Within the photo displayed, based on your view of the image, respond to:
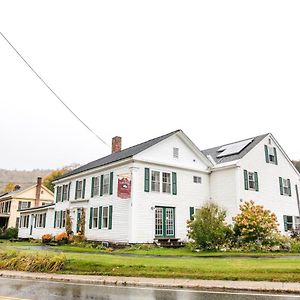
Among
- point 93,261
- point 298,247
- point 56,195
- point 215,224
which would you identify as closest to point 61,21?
point 93,261

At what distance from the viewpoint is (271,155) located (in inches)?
1086

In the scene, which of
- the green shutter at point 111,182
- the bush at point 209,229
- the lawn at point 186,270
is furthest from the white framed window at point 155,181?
the lawn at point 186,270

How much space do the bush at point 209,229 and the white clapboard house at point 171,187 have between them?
3805mm

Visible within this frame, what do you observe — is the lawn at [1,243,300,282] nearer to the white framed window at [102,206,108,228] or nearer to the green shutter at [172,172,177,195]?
the white framed window at [102,206,108,228]

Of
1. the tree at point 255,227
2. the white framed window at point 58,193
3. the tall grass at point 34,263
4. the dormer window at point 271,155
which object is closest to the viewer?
the tall grass at point 34,263

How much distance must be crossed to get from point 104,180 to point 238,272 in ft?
51.2

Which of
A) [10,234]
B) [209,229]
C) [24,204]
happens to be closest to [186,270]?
[209,229]

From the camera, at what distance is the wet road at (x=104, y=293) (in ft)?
25.5

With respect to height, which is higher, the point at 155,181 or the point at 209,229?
the point at 155,181

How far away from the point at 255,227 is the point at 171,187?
6.52 metres

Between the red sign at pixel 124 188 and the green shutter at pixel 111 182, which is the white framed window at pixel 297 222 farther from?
the green shutter at pixel 111 182

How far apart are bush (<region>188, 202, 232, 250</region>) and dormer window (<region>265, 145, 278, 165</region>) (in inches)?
403

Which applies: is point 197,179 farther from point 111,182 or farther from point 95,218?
point 95,218

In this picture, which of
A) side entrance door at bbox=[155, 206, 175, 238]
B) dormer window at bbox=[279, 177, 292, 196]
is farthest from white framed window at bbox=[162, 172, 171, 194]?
dormer window at bbox=[279, 177, 292, 196]
